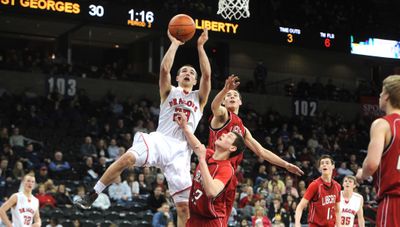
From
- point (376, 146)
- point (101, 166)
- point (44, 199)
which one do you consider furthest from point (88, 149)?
point (376, 146)

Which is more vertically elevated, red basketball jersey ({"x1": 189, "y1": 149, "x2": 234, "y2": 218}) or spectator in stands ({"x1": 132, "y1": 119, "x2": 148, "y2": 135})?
spectator in stands ({"x1": 132, "y1": 119, "x2": 148, "y2": 135})

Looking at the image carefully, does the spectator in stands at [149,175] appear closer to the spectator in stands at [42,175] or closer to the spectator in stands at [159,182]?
the spectator in stands at [159,182]

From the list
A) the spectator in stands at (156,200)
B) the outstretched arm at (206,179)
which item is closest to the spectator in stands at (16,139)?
the spectator in stands at (156,200)

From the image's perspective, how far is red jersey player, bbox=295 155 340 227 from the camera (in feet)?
30.5

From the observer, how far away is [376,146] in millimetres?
4695

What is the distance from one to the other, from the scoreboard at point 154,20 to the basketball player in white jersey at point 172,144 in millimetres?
10830

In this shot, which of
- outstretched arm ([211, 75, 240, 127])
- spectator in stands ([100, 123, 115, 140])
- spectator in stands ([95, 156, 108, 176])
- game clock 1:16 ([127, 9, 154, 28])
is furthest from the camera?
spectator in stands ([100, 123, 115, 140])

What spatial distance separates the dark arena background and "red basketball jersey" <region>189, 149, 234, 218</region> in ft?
24.0

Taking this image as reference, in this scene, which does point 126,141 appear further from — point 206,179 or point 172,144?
point 206,179

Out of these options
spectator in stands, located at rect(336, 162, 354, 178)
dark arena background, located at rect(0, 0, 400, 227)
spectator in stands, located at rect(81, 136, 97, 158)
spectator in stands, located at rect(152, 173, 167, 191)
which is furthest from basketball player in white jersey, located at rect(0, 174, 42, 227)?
spectator in stands, located at rect(336, 162, 354, 178)

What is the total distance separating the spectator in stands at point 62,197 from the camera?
1468 cm

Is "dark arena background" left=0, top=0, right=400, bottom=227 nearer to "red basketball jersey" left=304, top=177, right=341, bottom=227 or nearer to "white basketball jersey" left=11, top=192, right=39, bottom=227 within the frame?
"white basketball jersey" left=11, top=192, right=39, bottom=227

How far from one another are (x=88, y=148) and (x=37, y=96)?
4187mm

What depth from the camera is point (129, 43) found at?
27.2m
